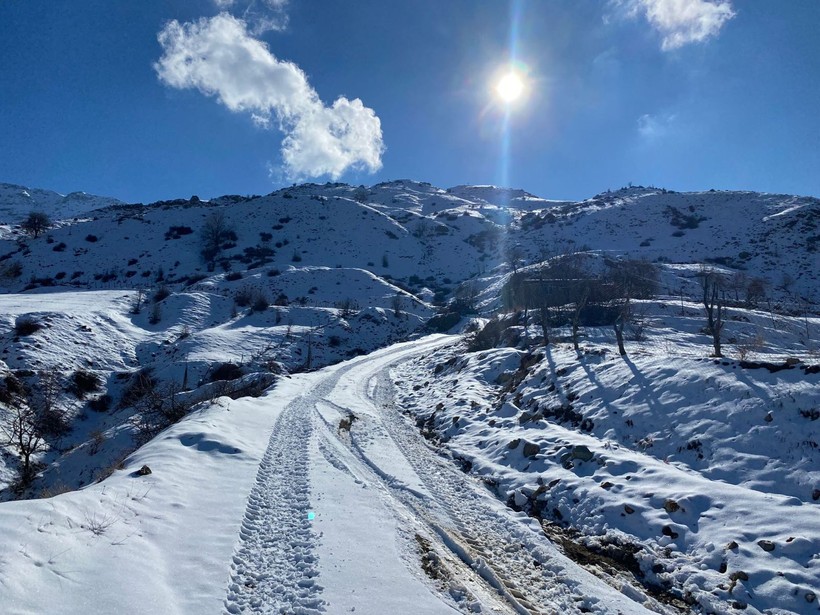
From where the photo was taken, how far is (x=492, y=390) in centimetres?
2067

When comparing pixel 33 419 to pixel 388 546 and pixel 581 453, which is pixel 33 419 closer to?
pixel 388 546

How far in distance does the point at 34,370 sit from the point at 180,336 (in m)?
13.6

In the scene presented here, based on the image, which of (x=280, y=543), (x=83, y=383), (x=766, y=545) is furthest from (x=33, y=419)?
(x=766, y=545)

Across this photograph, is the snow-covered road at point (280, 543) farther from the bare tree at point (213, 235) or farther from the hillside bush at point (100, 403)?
the bare tree at point (213, 235)

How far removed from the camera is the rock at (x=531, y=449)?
1256cm

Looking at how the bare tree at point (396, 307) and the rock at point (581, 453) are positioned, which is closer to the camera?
the rock at point (581, 453)

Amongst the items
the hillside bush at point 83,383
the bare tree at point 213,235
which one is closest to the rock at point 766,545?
the hillside bush at point 83,383

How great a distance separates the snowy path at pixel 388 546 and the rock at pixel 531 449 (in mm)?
1897

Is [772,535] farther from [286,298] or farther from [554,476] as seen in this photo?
[286,298]

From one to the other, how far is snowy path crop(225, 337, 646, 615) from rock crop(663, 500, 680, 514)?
101 inches

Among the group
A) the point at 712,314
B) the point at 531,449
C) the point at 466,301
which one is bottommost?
the point at 531,449

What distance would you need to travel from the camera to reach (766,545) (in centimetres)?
725

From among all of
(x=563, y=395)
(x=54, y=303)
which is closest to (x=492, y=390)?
(x=563, y=395)

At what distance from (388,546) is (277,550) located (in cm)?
198
